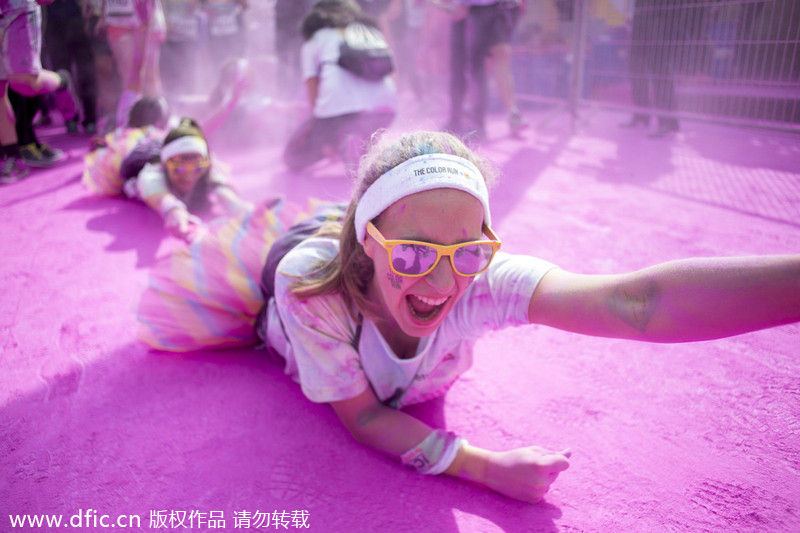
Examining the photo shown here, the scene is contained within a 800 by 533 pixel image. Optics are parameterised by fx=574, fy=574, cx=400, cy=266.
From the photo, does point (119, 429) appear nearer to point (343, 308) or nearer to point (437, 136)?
point (343, 308)

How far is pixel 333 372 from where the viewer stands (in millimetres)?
1688

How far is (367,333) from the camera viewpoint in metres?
1.76

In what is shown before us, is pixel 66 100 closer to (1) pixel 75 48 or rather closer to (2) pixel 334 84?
(1) pixel 75 48

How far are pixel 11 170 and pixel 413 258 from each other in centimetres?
473

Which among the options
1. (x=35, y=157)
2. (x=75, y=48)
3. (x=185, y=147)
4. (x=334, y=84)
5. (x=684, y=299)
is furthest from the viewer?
(x=75, y=48)

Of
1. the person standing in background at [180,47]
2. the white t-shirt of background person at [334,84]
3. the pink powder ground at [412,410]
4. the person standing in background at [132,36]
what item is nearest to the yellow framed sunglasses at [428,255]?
the pink powder ground at [412,410]

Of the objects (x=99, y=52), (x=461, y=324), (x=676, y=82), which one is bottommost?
(x=461, y=324)

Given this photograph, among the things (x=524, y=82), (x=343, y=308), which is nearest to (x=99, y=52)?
(x=524, y=82)

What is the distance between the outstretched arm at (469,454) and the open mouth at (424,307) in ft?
1.12

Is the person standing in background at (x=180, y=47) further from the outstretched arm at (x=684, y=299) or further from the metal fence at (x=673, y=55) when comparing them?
the outstretched arm at (x=684, y=299)

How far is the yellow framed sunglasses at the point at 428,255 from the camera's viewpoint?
1422 millimetres

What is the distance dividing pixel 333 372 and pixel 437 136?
29.1 inches

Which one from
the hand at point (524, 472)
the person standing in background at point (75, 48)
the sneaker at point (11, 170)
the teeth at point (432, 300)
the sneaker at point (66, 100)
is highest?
the person standing in background at point (75, 48)

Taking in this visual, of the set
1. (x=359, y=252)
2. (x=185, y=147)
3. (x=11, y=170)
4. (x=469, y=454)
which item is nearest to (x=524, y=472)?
(x=469, y=454)
